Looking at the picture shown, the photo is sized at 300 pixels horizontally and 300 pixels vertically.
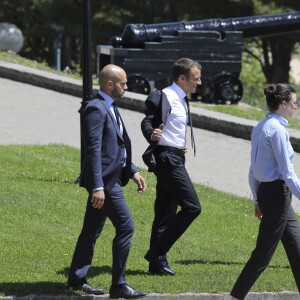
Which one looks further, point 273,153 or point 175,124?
point 175,124

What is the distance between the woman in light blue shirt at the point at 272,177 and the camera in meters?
7.72

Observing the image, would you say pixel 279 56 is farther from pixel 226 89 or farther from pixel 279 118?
pixel 279 118

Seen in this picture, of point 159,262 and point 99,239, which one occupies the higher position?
point 159,262

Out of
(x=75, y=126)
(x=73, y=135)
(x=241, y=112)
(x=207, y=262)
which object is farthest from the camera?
(x=241, y=112)

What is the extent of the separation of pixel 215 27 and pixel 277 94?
46.0ft

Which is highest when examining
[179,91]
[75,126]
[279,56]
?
[179,91]

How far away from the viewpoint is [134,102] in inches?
741

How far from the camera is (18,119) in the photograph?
57.9 ft

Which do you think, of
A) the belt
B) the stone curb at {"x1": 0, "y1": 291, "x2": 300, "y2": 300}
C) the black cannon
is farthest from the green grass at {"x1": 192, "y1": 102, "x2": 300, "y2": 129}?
the stone curb at {"x1": 0, "y1": 291, "x2": 300, "y2": 300}

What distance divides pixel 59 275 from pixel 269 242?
5.72 ft

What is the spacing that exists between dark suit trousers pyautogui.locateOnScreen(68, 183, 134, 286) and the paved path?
15.6 feet

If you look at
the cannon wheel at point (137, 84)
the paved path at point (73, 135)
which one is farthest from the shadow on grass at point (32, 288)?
the cannon wheel at point (137, 84)

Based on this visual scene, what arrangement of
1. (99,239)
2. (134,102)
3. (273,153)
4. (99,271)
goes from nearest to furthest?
(273,153)
(99,271)
(99,239)
(134,102)

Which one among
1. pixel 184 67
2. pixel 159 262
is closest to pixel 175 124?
pixel 184 67
